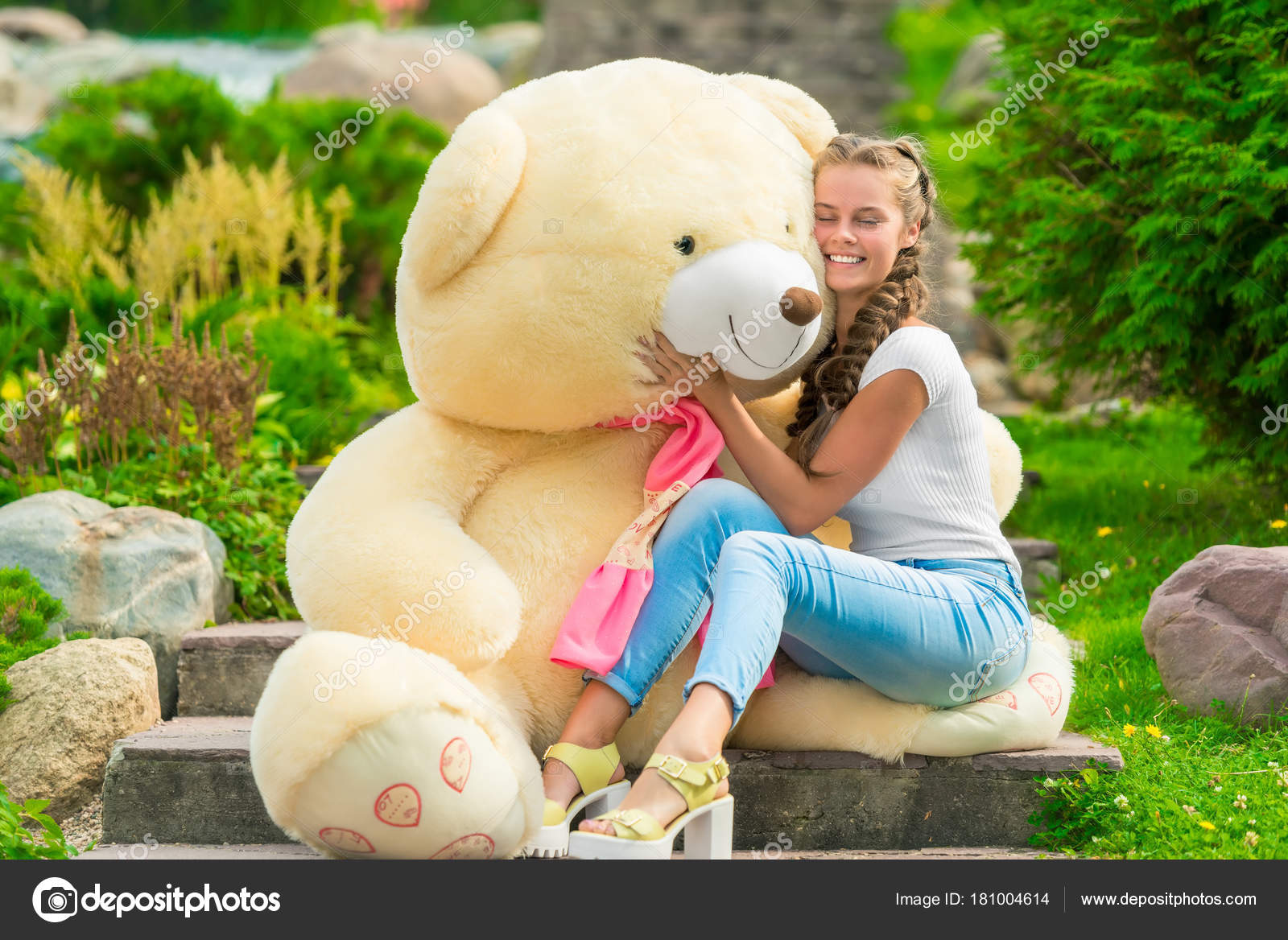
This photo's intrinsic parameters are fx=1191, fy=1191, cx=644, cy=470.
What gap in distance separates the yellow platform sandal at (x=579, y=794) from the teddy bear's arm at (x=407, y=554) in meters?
0.26

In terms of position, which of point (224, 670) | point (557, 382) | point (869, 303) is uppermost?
point (869, 303)

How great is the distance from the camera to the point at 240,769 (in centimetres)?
268

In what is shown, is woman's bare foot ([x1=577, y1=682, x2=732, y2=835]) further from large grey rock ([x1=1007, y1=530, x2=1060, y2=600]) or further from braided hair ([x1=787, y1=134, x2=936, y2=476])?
large grey rock ([x1=1007, y1=530, x2=1060, y2=600])

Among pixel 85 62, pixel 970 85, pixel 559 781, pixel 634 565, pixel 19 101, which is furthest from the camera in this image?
pixel 85 62

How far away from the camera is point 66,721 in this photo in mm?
2990

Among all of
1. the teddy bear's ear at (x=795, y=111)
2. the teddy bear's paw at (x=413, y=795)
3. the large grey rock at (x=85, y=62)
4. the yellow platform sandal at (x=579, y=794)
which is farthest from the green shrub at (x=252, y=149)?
the large grey rock at (x=85, y=62)

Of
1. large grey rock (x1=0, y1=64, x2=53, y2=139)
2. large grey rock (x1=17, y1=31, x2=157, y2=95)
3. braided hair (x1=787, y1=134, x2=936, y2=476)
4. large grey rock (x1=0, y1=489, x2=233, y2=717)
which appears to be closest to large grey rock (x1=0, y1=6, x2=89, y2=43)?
large grey rock (x1=17, y1=31, x2=157, y2=95)

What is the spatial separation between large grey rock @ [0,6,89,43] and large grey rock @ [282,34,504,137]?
5758 millimetres

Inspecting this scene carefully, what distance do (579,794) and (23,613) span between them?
1755mm

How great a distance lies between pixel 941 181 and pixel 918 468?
19.9 ft

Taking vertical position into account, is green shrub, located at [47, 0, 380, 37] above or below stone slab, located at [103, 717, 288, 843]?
above

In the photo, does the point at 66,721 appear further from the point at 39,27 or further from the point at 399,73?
the point at 39,27

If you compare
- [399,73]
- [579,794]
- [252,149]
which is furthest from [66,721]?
[399,73]
